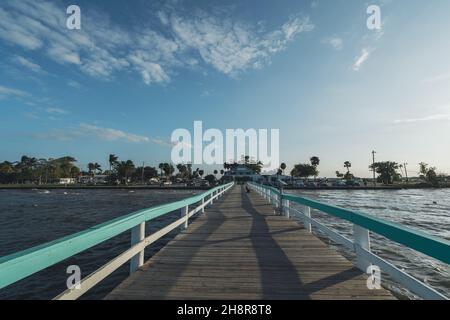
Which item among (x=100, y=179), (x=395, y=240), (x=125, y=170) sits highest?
(x=125, y=170)

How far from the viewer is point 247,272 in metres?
4.27

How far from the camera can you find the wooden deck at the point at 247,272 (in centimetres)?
342

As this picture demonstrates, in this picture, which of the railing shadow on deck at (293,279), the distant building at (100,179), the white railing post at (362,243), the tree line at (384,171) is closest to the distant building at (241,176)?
the tree line at (384,171)

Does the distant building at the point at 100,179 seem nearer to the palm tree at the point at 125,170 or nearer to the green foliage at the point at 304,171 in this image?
the palm tree at the point at 125,170

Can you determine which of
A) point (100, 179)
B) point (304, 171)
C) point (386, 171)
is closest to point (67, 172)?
point (100, 179)

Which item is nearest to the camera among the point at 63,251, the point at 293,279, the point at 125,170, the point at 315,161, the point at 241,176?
the point at 63,251

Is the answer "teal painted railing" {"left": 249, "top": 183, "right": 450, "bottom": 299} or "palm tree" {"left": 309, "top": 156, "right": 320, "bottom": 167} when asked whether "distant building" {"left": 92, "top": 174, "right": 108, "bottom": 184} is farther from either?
"teal painted railing" {"left": 249, "top": 183, "right": 450, "bottom": 299}

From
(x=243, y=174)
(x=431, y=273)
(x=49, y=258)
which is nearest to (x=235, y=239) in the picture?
(x=49, y=258)

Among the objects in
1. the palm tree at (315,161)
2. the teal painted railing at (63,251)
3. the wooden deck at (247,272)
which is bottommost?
the wooden deck at (247,272)

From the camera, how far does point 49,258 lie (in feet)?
6.65

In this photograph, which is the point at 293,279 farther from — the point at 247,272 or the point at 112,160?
the point at 112,160

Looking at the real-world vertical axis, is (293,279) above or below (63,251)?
below
